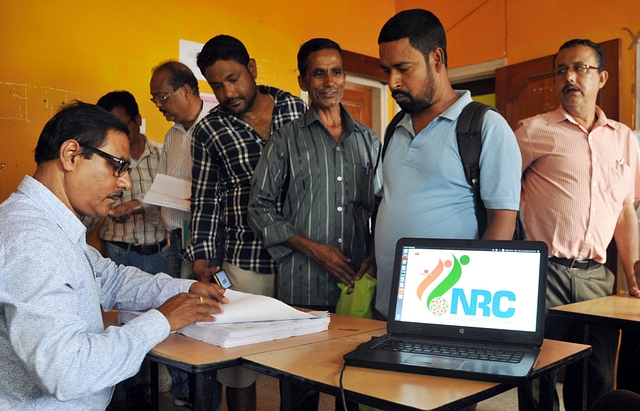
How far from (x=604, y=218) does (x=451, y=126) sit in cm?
108

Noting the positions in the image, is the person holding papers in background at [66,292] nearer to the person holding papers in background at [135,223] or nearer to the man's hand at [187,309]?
the man's hand at [187,309]

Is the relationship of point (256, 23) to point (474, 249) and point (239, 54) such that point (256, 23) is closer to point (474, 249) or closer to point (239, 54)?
point (239, 54)

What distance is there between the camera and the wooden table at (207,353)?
52.8 inches

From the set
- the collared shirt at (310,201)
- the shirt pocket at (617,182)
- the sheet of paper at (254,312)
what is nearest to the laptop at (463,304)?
the sheet of paper at (254,312)

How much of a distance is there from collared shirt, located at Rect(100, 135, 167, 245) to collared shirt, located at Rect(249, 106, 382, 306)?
114cm

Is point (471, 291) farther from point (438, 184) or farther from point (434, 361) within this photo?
point (438, 184)

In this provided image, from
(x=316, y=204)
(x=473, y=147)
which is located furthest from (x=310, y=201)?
(x=473, y=147)

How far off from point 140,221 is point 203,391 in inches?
83.3

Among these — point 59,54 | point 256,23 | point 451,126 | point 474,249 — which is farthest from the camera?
point 256,23

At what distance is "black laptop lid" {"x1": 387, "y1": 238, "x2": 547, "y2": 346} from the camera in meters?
1.43

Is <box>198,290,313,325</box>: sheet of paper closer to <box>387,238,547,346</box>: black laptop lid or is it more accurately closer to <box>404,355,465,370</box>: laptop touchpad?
<box>387,238,547,346</box>: black laptop lid

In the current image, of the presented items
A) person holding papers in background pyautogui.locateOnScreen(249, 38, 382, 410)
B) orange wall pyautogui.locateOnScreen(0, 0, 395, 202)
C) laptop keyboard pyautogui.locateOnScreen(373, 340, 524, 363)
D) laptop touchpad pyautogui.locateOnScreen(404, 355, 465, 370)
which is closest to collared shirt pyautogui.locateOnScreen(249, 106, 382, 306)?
person holding papers in background pyautogui.locateOnScreen(249, 38, 382, 410)

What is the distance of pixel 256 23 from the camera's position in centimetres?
427

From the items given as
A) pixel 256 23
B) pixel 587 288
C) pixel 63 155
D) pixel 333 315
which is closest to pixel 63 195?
pixel 63 155
